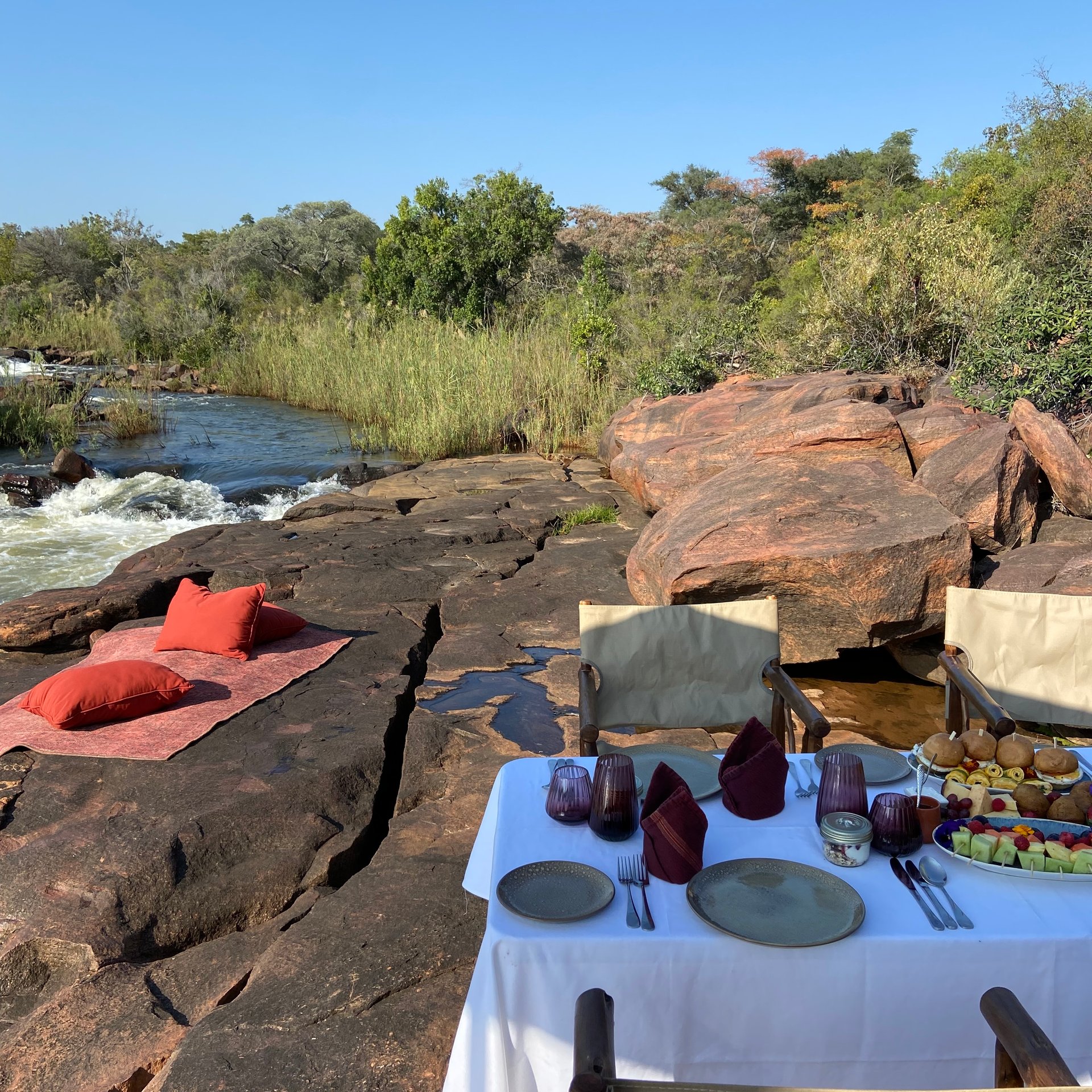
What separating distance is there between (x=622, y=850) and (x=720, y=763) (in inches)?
15.8

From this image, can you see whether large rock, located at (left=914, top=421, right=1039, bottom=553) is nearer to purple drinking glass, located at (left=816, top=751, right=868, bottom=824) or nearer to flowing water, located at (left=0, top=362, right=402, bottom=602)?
purple drinking glass, located at (left=816, top=751, right=868, bottom=824)

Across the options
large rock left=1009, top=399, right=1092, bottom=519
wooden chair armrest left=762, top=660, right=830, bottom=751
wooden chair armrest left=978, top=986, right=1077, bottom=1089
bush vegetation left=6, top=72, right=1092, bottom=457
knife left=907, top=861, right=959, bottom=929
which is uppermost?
bush vegetation left=6, top=72, right=1092, bottom=457

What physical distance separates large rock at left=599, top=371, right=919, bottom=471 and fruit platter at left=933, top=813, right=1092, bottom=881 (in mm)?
4666

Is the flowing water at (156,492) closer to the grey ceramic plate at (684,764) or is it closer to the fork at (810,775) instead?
the grey ceramic plate at (684,764)

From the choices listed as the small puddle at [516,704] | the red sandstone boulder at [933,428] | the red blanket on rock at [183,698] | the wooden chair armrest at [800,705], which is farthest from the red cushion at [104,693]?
the red sandstone boulder at [933,428]

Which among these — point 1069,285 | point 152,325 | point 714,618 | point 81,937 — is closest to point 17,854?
point 81,937

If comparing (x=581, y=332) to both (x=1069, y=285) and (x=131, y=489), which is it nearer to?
(x=131, y=489)

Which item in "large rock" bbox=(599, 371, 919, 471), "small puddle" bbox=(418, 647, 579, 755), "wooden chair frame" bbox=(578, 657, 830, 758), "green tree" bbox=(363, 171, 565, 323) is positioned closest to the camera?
"wooden chair frame" bbox=(578, 657, 830, 758)

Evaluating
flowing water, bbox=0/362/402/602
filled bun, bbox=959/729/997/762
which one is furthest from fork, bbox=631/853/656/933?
flowing water, bbox=0/362/402/602

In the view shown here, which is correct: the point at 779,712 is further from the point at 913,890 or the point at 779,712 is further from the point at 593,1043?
the point at 593,1043

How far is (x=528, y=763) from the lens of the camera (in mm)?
2043

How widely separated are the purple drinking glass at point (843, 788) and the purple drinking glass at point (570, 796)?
44cm

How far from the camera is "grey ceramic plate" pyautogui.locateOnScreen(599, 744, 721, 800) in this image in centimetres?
193

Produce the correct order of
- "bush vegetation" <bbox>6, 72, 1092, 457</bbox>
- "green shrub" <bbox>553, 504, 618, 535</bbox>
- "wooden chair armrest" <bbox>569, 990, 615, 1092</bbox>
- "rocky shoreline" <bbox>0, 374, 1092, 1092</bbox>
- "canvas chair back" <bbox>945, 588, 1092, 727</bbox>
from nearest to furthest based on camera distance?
"wooden chair armrest" <bbox>569, 990, 615, 1092</bbox> < "rocky shoreline" <bbox>0, 374, 1092, 1092</bbox> < "canvas chair back" <bbox>945, 588, 1092, 727</bbox> < "green shrub" <bbox>553, 504, 618, 535</bbox> < "bush vegetation" <bbox>6, 72, 1092, 457</bbox>
